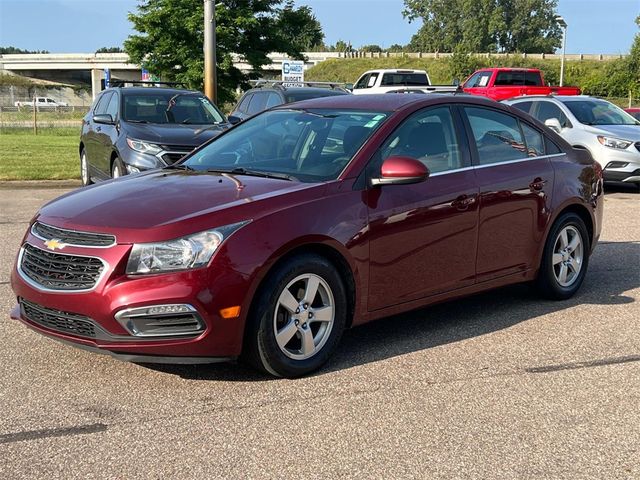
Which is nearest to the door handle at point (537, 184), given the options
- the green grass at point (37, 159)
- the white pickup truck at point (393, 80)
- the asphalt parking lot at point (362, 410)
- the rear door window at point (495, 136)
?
the rear door window at point (495, 136)

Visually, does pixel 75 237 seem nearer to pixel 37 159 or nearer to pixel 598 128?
pixel 598 128

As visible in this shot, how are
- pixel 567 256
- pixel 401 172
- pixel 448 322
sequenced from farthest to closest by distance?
pixel 567 256 < pixel 448 322 < pixel 401 172

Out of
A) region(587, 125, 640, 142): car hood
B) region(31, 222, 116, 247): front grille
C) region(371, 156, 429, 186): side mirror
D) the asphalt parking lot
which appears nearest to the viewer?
the asphalt parking lot

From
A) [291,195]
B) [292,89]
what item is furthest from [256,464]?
[292,89]

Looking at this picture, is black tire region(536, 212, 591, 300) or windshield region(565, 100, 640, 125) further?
windshield region(565, 100, 640, 125)

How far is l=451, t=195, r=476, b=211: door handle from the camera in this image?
17.2 feet

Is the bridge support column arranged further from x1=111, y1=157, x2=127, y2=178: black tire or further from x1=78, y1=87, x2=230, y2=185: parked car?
x1=111, y1=157, x2=127, y2=178: black tire

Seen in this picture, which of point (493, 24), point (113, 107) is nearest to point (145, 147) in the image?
point (113, 107)

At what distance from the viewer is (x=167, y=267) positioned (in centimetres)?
400

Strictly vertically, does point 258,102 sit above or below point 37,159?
above

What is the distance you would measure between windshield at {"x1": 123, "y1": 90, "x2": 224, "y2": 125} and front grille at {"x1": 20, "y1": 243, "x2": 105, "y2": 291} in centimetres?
728

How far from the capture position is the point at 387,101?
18.0ft

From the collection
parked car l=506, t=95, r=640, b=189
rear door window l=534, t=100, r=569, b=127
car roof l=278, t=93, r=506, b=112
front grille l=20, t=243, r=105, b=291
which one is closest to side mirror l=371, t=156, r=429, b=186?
car roof l=278, t=93, r=506, b=112

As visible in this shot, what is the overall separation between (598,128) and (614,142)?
21.5 inches
